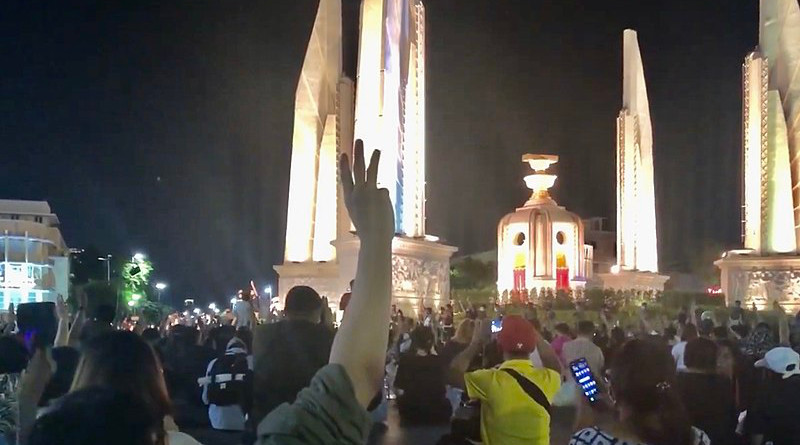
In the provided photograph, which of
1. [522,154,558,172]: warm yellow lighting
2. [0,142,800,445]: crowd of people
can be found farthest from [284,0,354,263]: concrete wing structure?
[0,142,800,445]: crowd of people

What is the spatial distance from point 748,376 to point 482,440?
3843mm

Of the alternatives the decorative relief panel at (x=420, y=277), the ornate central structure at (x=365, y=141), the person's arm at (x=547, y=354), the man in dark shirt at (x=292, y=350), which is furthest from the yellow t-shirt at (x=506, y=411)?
the decorative relief panel at (x=420, y=277)

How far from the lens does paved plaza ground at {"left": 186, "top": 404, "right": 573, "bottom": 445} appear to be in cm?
946

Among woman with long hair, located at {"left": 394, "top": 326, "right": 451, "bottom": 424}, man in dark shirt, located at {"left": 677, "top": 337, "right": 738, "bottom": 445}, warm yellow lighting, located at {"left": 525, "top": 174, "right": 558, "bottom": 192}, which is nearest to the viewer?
man in dark shirt, located at {"left": 677, "top": 337, "right": 738, "bottom": 445}

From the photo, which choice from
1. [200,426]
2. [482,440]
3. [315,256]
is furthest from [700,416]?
[315,256]

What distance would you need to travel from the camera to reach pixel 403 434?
39.7ft

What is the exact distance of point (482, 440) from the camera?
17.8 feet

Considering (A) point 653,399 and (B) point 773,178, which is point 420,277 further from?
(A) point 653,399

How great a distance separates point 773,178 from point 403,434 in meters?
24.6

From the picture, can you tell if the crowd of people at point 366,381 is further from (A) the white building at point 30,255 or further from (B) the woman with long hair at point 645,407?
(A) the white building at point 30,255

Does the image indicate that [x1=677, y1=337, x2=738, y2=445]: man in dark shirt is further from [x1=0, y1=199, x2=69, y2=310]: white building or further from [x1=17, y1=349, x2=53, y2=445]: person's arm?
[x1=0, y1=199, x2=69, y2=310]: white building

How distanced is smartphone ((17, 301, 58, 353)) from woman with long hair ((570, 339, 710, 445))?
351cm

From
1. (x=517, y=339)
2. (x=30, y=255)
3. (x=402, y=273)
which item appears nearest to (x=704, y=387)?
(x=517, y=339)

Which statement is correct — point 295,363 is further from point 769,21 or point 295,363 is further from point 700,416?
point 769,21
